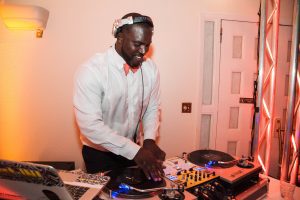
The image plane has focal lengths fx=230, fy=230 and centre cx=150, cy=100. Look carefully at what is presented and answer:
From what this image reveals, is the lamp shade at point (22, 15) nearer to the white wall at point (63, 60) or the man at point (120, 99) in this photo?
the white wall at point (63, 60)

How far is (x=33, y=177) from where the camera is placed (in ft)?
2.20

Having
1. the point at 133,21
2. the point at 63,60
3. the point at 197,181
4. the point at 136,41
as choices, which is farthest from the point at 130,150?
the point at 63,60

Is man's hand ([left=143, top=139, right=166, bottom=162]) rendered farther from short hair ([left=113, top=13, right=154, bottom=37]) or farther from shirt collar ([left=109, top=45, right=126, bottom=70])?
short hair ([left=113, top=13, right=154, bottom=37])

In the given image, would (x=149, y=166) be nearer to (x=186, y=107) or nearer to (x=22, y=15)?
(x=186, y=107)

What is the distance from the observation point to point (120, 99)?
161 cm

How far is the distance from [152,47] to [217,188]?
1.86 metres

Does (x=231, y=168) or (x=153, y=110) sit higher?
(x=153, y=110)

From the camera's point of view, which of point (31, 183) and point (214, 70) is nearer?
point (31, 183)

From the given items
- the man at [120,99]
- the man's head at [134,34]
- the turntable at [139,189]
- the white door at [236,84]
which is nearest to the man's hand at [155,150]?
the man at [120,99]

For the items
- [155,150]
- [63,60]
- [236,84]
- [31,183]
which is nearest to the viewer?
[31,183]

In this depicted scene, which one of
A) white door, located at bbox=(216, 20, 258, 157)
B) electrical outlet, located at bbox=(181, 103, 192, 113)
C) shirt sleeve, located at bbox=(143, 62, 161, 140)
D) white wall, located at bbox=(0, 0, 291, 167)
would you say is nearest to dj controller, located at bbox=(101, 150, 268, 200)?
shirt sleeve, located at bbox=(143, 62, 161, 140)

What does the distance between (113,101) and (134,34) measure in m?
0.47

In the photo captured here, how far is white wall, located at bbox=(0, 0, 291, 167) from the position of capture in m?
2.41

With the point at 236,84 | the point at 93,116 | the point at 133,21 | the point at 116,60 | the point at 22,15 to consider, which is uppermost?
the point at 22,15
